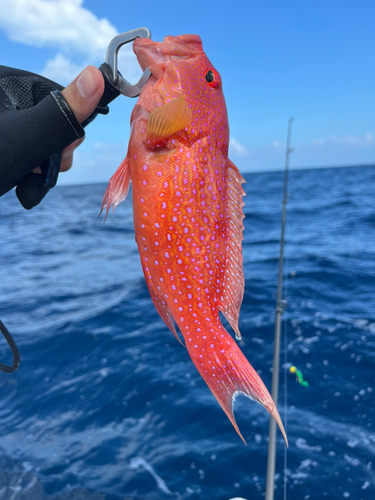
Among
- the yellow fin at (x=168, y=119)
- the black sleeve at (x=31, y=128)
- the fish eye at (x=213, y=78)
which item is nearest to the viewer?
the yellow fin at (x=168, y=119)

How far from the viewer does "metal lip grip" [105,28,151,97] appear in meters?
1.64

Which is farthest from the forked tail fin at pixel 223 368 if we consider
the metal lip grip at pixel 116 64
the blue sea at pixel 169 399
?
the blue sea at pixel 169 399

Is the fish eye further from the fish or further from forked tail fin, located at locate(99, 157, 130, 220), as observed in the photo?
forked tail fin, located at locate(99, 157, 130, 220)

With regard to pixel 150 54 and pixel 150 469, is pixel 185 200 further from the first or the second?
pixel 150 469

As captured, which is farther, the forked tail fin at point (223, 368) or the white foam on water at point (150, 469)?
the white foam on water at point (150, 469)

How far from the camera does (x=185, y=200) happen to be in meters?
1.55

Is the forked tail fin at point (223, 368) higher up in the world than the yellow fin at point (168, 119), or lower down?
lower down

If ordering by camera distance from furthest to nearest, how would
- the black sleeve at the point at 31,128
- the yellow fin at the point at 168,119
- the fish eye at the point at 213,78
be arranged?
the fish eye at the point at 213,78 < the black sleeve at the point at 31,128 < the yellow fin at the point at 168,119

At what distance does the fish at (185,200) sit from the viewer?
1.53 m

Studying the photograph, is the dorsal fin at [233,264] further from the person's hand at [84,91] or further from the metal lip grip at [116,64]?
the person's hand at [84,91]

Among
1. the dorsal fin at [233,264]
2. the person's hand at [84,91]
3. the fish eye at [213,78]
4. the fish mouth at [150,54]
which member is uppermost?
the fish mouth at [150,54]

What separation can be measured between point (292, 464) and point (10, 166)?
4.16 metres

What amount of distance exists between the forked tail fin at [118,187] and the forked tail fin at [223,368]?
0.70m

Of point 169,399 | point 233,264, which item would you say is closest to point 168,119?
point 233,264
